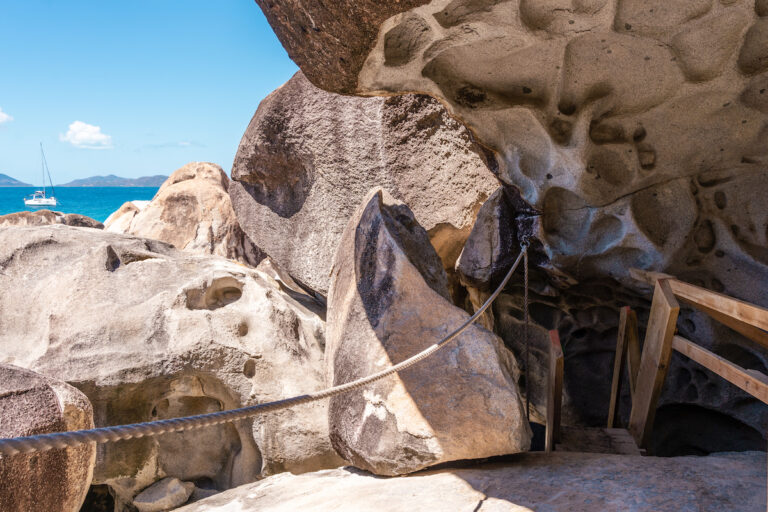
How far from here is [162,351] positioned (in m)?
3.66

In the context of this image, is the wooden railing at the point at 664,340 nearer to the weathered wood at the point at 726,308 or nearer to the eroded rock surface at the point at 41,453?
the weathered wood at the point at 726,308

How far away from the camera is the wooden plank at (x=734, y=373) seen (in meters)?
1.85

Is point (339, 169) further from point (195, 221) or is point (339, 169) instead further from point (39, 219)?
point (39, 219)

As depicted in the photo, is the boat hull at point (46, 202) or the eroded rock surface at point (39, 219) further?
the boat hull at point (46, 202)

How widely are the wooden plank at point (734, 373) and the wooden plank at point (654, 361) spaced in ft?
0.28

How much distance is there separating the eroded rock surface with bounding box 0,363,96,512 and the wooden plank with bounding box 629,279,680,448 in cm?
274

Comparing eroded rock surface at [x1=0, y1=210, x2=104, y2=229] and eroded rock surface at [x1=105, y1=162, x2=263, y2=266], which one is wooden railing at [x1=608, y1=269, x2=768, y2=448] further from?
eroded rock surface at [x1=0, y1=210, x2=104, y2=229]

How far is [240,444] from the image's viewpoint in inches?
155

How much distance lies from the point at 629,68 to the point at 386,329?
1.98 m

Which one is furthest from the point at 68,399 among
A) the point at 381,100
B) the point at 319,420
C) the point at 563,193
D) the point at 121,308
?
the point at 381,100

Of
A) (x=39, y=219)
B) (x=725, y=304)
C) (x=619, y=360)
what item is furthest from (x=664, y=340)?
(x=39, y=219)

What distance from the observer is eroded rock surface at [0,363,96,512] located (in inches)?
77.9

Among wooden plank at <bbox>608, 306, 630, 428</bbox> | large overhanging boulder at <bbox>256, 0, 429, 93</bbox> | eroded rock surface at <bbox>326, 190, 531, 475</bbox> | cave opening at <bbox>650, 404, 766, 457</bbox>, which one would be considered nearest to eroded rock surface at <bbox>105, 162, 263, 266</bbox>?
eroded rock surface at <bbox>326, 190, 531, 475</bbox>

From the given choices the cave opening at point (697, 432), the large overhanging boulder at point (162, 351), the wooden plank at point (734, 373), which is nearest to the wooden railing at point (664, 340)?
the wooden plank at point (734, 373)
